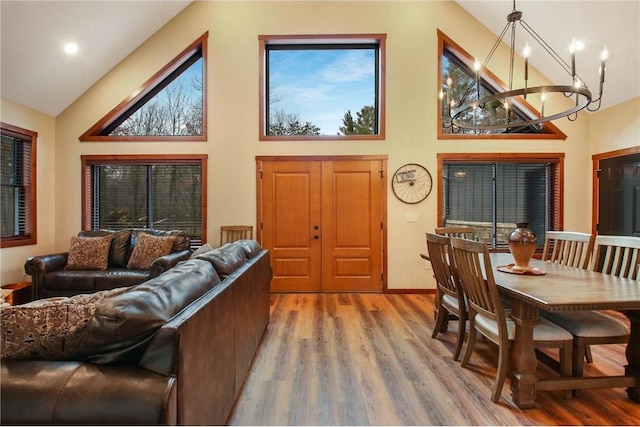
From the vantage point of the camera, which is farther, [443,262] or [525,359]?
[443,262]

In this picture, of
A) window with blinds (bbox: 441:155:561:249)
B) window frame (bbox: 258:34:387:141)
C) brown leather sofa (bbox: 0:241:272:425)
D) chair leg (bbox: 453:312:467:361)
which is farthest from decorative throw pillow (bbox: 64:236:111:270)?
window with blinds (bbox: 441:155:561:249)

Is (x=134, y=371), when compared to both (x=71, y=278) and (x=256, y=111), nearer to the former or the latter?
(x=71, y=278)

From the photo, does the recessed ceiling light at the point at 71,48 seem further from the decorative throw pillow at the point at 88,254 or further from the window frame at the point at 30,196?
the decorative throw pillow at the point at 88,254

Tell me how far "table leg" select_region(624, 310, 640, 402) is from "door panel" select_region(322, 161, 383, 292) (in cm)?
305

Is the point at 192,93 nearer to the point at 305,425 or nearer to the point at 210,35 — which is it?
the point at 210,35

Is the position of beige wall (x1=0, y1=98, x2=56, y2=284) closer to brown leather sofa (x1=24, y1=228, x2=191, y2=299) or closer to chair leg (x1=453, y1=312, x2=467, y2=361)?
brown leather sofa (x1=24, y1=228, x2=191, y2=299)

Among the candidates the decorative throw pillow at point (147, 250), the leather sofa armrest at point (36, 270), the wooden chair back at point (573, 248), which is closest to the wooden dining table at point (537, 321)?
the wooden chair back at point (573, 248)

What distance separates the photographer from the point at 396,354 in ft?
9.57

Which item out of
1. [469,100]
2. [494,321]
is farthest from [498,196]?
[494,321]

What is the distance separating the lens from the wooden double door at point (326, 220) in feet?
16.6

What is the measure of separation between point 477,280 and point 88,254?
181 inches

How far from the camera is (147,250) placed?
438 cm

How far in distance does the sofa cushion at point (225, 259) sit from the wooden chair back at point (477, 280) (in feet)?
5.46

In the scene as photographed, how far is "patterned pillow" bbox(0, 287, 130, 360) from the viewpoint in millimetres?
1215
